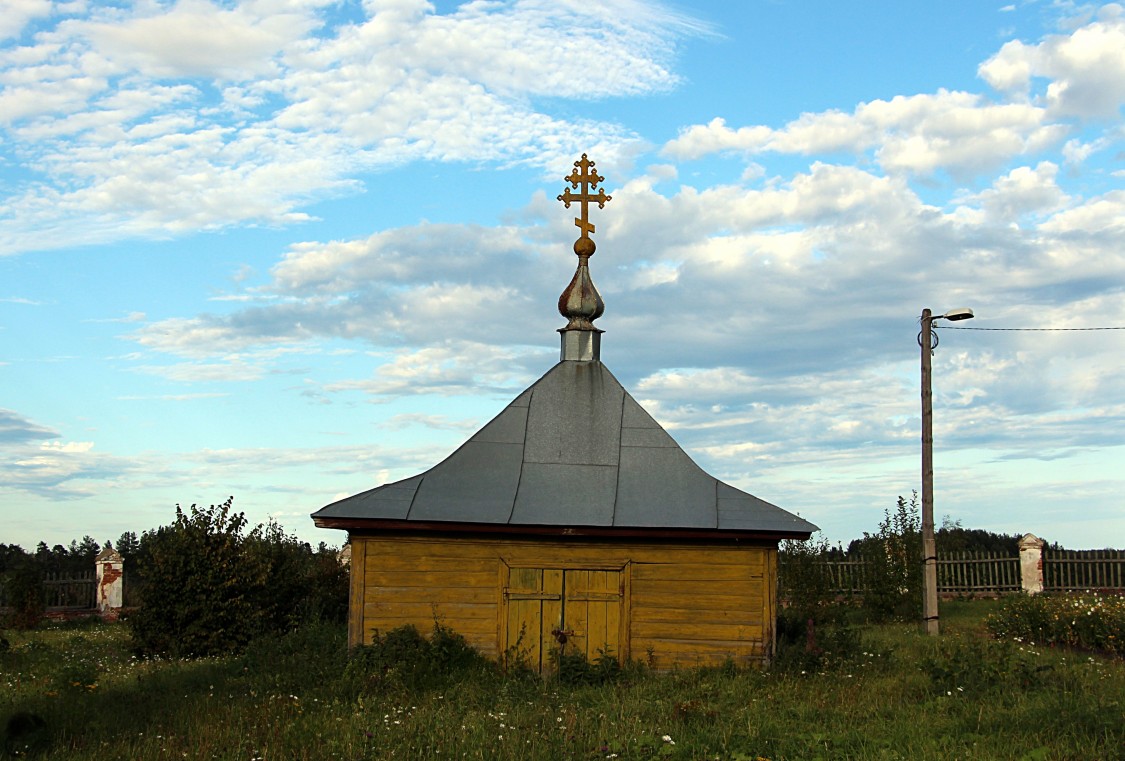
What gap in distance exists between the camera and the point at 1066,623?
62.5 ft

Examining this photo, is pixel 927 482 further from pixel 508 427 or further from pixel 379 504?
pixel 379 504

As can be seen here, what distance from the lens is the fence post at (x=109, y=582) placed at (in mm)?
28281

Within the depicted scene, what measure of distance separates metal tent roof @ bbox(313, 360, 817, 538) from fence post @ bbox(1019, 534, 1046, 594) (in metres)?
20.0

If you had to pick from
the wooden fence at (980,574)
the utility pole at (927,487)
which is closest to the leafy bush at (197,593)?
the utility pole at (927,487)

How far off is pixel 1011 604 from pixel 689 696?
445 inches

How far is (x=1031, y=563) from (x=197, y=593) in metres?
22.7

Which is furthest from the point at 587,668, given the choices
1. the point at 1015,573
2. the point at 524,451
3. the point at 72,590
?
the point at 1015,573

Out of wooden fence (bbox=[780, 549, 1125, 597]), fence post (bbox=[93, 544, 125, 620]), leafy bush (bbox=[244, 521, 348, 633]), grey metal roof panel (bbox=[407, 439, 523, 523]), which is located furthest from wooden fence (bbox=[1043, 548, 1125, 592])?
fence post (bbox=[93, 544, 125, 620])

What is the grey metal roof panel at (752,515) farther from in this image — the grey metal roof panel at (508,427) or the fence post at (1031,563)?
the fence post at (1031,563)

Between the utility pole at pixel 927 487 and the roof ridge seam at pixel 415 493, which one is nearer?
the roof ridge seam at pixel 415 493

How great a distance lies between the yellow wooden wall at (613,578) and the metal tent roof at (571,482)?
369mm

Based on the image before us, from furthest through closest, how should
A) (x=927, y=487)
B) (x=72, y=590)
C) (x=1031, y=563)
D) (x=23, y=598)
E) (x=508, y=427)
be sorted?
(x=1031, y=563) < (x=72, y=590) < (x=23, y=598) < (x=927, y=487) < (x=508, y=427)

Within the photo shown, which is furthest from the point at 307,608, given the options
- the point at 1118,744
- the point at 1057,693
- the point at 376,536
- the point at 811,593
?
the point at 1118,744

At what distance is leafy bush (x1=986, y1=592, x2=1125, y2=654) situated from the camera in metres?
18.3
